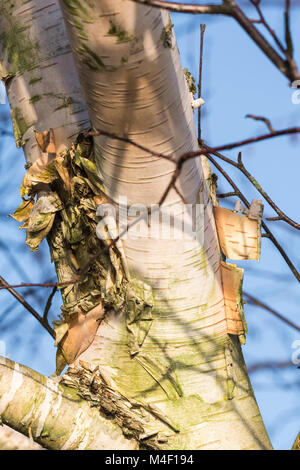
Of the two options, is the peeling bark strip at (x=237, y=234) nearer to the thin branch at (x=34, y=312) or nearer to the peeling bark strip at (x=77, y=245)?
the peeling bark strip at (x=77, y=245)

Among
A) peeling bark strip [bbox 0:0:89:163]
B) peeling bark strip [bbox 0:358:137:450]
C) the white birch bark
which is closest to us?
the white birch bark

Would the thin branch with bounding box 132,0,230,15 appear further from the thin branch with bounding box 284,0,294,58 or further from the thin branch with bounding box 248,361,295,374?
the thin branch with bounding box 248,361,295,374

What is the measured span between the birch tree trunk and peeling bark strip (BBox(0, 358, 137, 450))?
0.06 feet

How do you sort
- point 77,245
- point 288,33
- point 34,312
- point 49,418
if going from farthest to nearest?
point 34,312 → point 77,245 → point 49,418 → point 288,33

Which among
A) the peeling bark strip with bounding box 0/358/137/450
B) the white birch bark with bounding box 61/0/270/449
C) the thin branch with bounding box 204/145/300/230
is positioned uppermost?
the thin branch with bounding box 204/145/300/230

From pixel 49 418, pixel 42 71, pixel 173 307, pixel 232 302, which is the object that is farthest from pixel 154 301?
pixel 42 71

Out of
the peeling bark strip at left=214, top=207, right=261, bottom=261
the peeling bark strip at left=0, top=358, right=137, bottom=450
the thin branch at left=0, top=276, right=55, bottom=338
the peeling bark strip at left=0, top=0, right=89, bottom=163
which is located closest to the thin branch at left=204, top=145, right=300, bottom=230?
the peeling bark strip at left=214, top=207, right=261, bottom=261

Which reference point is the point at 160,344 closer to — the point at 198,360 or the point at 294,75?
the point at 198,360

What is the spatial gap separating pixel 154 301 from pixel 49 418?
0.35 metres

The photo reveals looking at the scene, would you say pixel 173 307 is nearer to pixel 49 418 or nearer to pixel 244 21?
pixel 49 418

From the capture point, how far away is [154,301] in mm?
1146

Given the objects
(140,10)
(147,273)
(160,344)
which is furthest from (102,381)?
(140,10)

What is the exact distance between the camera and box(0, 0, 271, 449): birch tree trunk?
1016 millimetres

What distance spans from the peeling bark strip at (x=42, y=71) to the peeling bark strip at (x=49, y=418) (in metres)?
0.58
